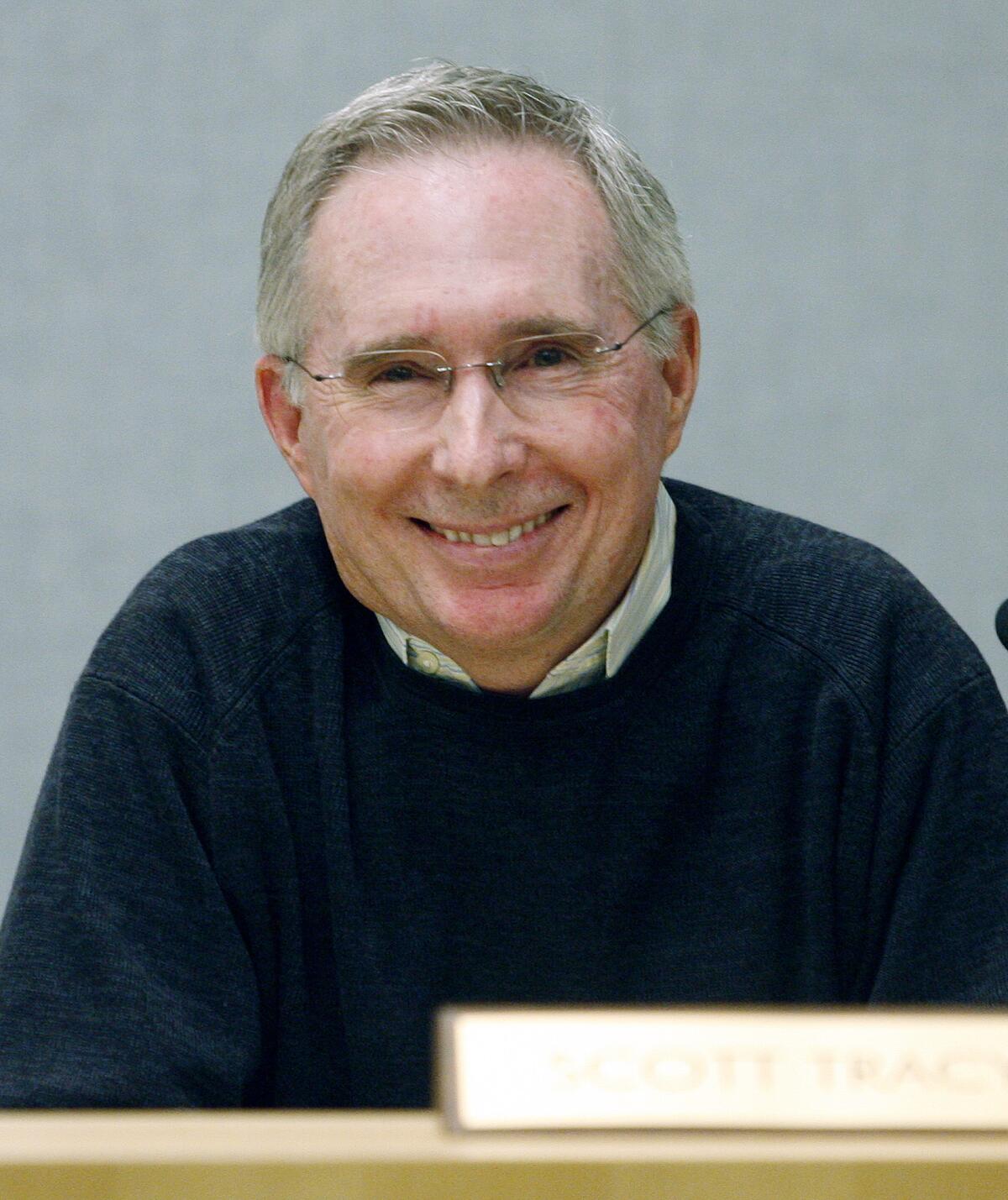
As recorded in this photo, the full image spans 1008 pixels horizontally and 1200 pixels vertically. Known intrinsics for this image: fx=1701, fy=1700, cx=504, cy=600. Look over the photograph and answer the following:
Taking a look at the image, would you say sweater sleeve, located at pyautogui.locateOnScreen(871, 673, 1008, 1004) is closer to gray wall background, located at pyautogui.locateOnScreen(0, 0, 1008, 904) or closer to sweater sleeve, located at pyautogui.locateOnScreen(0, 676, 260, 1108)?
sweater sleeve, located at pyautogui.locateOnScreen(0, 676, 260, 1108)

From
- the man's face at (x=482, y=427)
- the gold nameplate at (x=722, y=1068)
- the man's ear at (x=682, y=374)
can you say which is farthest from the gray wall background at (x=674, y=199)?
the gold nameplate at (x=722, y=1068)

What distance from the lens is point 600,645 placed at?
1.34 m

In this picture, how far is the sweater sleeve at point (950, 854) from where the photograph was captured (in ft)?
3.92

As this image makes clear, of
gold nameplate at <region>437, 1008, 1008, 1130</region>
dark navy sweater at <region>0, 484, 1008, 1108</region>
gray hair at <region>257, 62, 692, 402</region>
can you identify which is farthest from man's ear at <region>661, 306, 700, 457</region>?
gold nameplate at <region>437, 1008, 1008, 1130</region>

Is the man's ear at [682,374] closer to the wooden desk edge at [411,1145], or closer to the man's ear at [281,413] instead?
the man's ear at [281,413]

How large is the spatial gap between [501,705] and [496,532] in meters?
0.13

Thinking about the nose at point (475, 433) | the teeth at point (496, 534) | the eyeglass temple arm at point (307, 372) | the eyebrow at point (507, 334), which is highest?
the eyebrow at point (507, 334)

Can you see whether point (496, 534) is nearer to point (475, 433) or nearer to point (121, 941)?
point (475, 433)

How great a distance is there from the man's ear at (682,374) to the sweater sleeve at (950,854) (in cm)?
32

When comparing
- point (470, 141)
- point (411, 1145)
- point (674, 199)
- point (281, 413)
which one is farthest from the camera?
point (674, 199)

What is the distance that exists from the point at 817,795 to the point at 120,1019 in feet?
1.73

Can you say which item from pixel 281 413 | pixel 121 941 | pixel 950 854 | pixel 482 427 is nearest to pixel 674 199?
pixel 281 413

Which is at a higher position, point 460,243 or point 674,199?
point 674,199

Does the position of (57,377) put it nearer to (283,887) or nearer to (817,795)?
(283,887)
